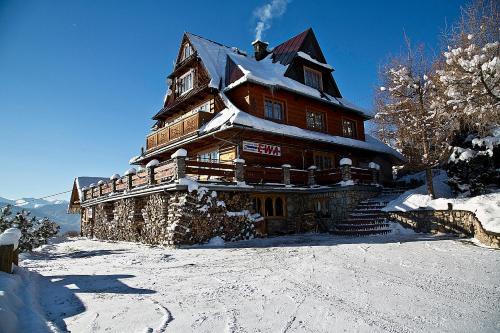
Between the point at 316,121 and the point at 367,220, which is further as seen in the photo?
the point at 316,121

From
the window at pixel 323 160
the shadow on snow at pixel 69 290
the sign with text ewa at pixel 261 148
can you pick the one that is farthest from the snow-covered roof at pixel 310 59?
the shadow on snow at pixel 69 290

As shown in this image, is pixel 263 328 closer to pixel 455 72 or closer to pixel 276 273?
pixel 276 273

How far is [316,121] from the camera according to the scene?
867 inches

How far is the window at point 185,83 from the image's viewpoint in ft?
71.1

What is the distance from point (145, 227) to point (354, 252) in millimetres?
10221

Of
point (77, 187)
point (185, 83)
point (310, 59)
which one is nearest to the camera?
point (185, 83)

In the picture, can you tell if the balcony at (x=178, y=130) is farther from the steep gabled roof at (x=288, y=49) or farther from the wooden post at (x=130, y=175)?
the steep gabled roof at (x=288, y=49)

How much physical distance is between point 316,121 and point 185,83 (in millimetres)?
8905

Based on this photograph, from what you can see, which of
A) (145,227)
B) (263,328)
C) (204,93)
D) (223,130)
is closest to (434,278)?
(263,328)

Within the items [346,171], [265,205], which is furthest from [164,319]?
[346,171]

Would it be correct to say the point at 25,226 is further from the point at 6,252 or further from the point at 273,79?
the point at 273,79

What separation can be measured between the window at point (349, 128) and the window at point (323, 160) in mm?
2706

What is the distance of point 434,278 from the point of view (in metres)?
6.74

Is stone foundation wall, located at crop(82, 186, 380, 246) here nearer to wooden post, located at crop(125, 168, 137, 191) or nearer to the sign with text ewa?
wooden post, located at crop(125, 168, 137, 191)
